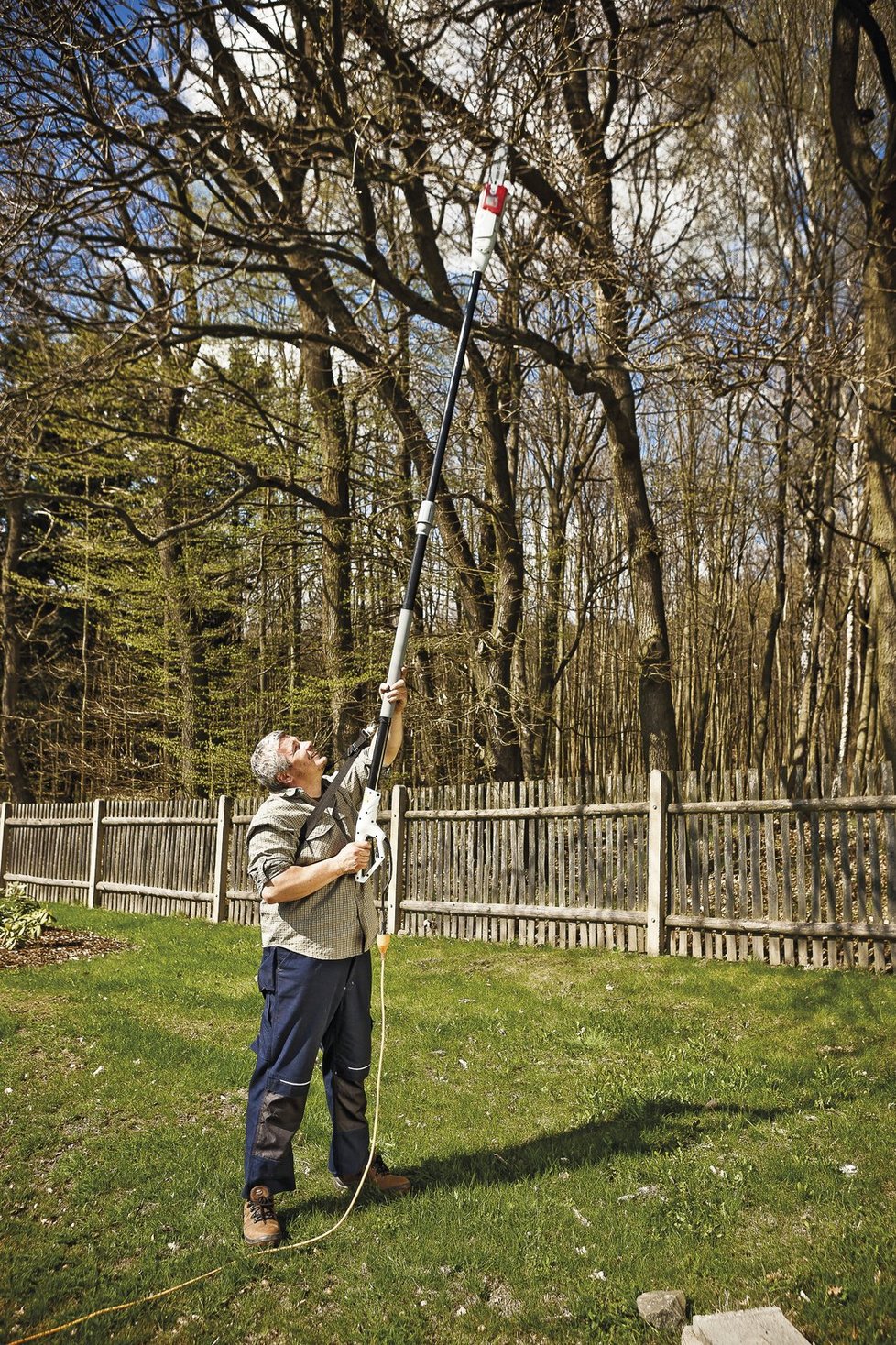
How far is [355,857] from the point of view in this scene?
13.1ft

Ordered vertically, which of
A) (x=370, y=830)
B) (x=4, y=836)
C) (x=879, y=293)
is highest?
(x=879, y=293)

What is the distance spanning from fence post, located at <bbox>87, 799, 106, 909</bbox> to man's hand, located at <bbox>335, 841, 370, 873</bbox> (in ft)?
42.2

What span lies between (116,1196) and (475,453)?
11.7 meters

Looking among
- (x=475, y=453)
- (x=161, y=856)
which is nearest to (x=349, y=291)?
(x=475, y=453)

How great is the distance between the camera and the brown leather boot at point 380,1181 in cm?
431

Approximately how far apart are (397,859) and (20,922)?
4219 millimetres

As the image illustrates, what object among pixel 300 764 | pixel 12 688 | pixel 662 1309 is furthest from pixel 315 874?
pixel 12 688

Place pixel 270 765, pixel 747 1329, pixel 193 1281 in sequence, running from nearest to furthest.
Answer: pixel 747 1329 < pixel 193 1281 < pixel 270 765

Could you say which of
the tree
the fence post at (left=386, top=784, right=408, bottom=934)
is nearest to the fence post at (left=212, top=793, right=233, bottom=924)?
the fence post at (left=386, top=784, right=408, bottom=934)

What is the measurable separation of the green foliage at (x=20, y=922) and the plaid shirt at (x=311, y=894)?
7829mm

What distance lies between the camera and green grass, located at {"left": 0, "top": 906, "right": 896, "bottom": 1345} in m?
3.51

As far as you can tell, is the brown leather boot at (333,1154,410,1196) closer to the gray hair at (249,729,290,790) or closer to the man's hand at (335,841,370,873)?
the man's hand at (335,841,370,873)

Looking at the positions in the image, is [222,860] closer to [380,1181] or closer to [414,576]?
[380,1181]

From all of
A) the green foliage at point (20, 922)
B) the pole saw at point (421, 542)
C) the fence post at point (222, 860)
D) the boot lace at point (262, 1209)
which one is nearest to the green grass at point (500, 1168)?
the boot lace at point (262, 1209)
